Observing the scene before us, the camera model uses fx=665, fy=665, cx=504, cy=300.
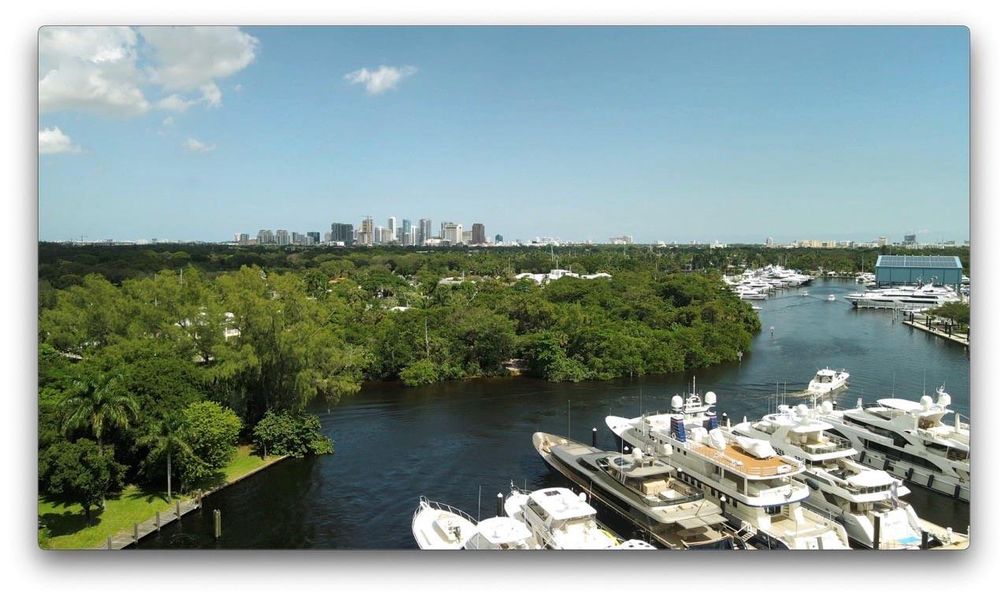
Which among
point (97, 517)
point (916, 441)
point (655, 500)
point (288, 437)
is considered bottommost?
point (97, 517)

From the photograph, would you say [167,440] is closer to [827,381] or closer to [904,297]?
[827,381]

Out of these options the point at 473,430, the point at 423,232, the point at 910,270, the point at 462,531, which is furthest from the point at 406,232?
the point at 910,270

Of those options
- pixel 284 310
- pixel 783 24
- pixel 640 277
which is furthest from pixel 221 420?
pixel 640 277

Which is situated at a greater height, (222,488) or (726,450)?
(726,450)

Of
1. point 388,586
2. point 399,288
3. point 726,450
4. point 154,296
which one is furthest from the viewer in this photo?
point 399,288

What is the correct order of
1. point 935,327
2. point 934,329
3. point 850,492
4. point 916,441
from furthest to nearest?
1. point 934,329
2. point 935,327
3. point 916,441
4. point 850,492

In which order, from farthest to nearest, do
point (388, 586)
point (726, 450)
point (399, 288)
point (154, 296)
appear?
1. point (399, 288)
2. point (154, 296)
3. point (726, 450)
4. point (388, 586)

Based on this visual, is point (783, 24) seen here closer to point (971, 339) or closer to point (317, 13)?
point (971, 339)

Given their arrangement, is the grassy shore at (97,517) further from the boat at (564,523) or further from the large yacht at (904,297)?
the large yacht at (904,297)
